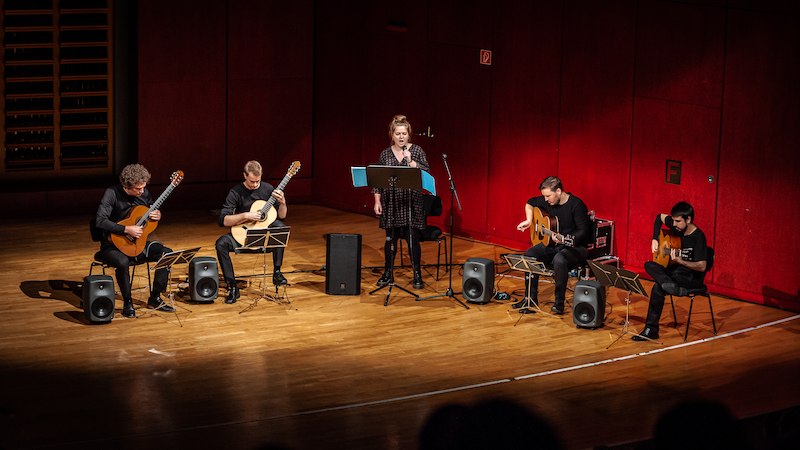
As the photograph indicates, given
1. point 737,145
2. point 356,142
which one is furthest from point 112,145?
point 737,145

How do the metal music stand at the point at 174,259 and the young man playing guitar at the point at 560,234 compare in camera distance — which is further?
the young man playing guitar at the point at 560,234

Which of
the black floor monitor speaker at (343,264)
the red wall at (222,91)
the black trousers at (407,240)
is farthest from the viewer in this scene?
the red wall at (222,91)

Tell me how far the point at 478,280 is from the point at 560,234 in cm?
77

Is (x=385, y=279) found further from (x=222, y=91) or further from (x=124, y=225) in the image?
(x=222, y=91)

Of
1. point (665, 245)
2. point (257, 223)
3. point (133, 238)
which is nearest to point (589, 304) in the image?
point (665, 245)

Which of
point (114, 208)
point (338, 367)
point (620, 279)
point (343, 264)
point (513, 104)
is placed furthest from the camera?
point (513, 104)

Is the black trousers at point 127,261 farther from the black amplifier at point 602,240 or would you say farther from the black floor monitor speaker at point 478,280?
the black amplifier at point 602,240

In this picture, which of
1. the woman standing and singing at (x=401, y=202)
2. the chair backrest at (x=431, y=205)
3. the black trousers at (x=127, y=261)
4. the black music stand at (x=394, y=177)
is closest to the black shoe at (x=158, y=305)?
the black trousers at (x=127, y=261)

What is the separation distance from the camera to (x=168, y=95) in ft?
41.0

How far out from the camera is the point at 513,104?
36.2 ft

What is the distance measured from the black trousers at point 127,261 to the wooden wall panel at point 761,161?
4.60 m

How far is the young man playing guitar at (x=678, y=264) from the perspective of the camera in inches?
320

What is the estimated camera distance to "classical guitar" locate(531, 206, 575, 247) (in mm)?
8891

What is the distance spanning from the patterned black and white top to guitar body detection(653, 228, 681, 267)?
2.10 meters
